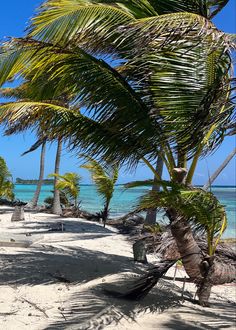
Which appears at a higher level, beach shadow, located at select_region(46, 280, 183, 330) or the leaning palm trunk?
the leaning palm trunk

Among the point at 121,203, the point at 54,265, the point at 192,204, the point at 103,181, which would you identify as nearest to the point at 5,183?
the point at 103,181

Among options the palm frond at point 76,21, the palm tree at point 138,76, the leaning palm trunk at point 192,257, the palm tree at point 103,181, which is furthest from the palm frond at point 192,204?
the palm tree at point 103,181

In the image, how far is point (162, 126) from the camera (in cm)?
558

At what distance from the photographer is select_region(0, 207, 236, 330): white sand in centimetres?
460

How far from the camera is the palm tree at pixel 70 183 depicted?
61.8 feet

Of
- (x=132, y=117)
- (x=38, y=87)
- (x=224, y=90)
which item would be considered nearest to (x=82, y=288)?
(x=132, y=117)

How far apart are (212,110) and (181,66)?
863 millimetres

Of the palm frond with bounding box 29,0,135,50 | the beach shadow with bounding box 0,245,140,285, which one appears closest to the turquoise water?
the beach shadow with bounding box 0,245,140,285

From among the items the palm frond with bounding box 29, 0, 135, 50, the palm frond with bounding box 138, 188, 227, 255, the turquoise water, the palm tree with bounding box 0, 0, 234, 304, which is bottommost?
the turquoise water

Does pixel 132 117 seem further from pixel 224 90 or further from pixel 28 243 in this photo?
pixel 28 243

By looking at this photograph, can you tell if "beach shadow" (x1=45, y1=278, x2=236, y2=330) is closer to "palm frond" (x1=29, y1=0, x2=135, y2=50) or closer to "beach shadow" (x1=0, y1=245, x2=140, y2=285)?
"beach shadow" (x1=0, y1=245, x2=140, y2=285)

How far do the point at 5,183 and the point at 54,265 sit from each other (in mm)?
16129

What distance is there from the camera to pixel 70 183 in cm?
1916

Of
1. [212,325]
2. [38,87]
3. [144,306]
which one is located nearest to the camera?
[212,325]
